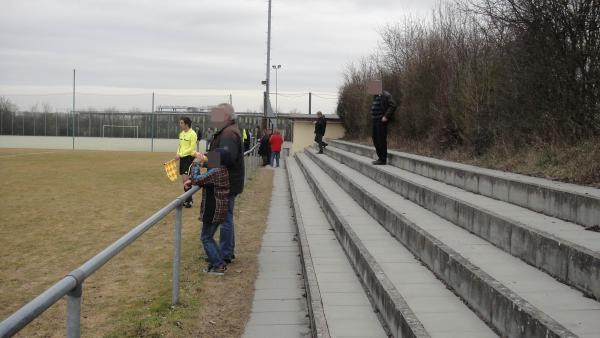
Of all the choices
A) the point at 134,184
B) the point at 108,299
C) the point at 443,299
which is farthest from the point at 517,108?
the point at 134,184

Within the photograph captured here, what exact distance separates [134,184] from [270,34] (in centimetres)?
1460

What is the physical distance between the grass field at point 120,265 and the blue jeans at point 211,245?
0.18 meters

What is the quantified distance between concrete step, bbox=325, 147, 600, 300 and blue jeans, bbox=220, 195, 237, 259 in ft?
7.45

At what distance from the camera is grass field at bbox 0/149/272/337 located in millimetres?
4793

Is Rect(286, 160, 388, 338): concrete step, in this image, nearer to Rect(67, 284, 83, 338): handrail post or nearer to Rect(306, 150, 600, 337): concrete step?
Rect(306, 150, 600, 337): concrete step

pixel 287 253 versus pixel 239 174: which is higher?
pixel 239 174

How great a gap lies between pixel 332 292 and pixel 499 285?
1.68 m

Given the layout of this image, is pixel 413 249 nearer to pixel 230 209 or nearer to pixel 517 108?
pixel 230 209

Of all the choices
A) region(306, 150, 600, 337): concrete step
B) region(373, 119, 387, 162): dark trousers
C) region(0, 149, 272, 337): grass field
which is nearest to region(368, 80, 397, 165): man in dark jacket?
region(373, 119, 387, 162): dark trousers

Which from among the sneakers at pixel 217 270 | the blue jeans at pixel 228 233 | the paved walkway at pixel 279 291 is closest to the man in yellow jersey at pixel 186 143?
the paved walkway at pixel 279 291

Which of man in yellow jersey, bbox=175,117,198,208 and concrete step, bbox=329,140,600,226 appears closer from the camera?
concrete step, bbox=329,140,600,226

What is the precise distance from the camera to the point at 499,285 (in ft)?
11.1

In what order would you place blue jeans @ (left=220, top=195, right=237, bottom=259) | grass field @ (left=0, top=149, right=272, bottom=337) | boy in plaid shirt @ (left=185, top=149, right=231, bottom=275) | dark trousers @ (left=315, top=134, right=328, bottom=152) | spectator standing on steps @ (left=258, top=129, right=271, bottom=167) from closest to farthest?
grass field @ (left=0, top=149, right=272, bottom=337) → boy in plaid shirt @ (left=185, top=149, right=231, bottom=275) → blue jeans @ (left=220, top=195, right=237, bottom=259) → dark trousers @ (left=315, top=134, right=328, bottom=152) → spectator standing on steps @ (left=258, top=129, right=271, bottom=167)

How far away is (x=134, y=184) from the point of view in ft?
54.3
